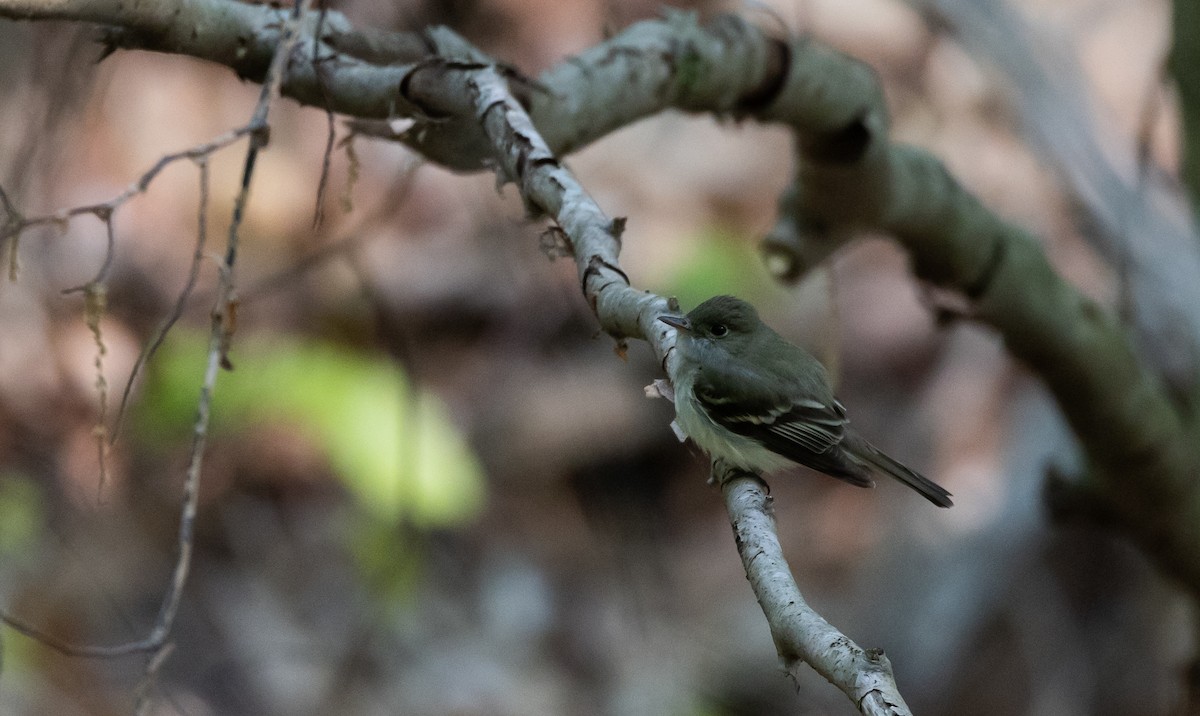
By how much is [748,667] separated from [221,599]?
8.78 ft

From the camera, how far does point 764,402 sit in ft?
11.2

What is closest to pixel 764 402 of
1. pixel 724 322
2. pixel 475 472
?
pixel 724 322

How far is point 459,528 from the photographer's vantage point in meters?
6.29

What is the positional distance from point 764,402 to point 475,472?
303cm

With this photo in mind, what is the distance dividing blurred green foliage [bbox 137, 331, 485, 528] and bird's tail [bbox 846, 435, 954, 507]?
8.48ft

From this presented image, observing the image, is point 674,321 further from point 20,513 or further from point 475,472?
point 20,513

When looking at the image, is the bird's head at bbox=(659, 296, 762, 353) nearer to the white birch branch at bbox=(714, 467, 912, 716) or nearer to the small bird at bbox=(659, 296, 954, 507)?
the small bird at bbox=(659, 296, 954, 507)

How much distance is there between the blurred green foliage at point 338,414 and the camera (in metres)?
5.65

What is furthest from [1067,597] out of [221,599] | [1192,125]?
[221,599]

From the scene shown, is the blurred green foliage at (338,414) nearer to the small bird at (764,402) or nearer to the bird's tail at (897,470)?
the small bird at (764,402)

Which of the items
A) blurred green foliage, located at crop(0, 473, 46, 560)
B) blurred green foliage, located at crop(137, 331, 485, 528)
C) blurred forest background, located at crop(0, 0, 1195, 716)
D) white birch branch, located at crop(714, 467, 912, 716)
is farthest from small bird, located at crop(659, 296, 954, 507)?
blurred green foliage, located at crop(0, 473, 46, 560)

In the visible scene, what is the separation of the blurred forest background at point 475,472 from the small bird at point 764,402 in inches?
81.8

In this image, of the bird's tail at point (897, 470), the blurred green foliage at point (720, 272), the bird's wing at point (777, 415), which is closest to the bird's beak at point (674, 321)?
the bird's wing at point (777, 415)

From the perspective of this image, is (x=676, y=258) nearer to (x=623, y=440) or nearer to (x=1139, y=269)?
(x=623, y=440)
